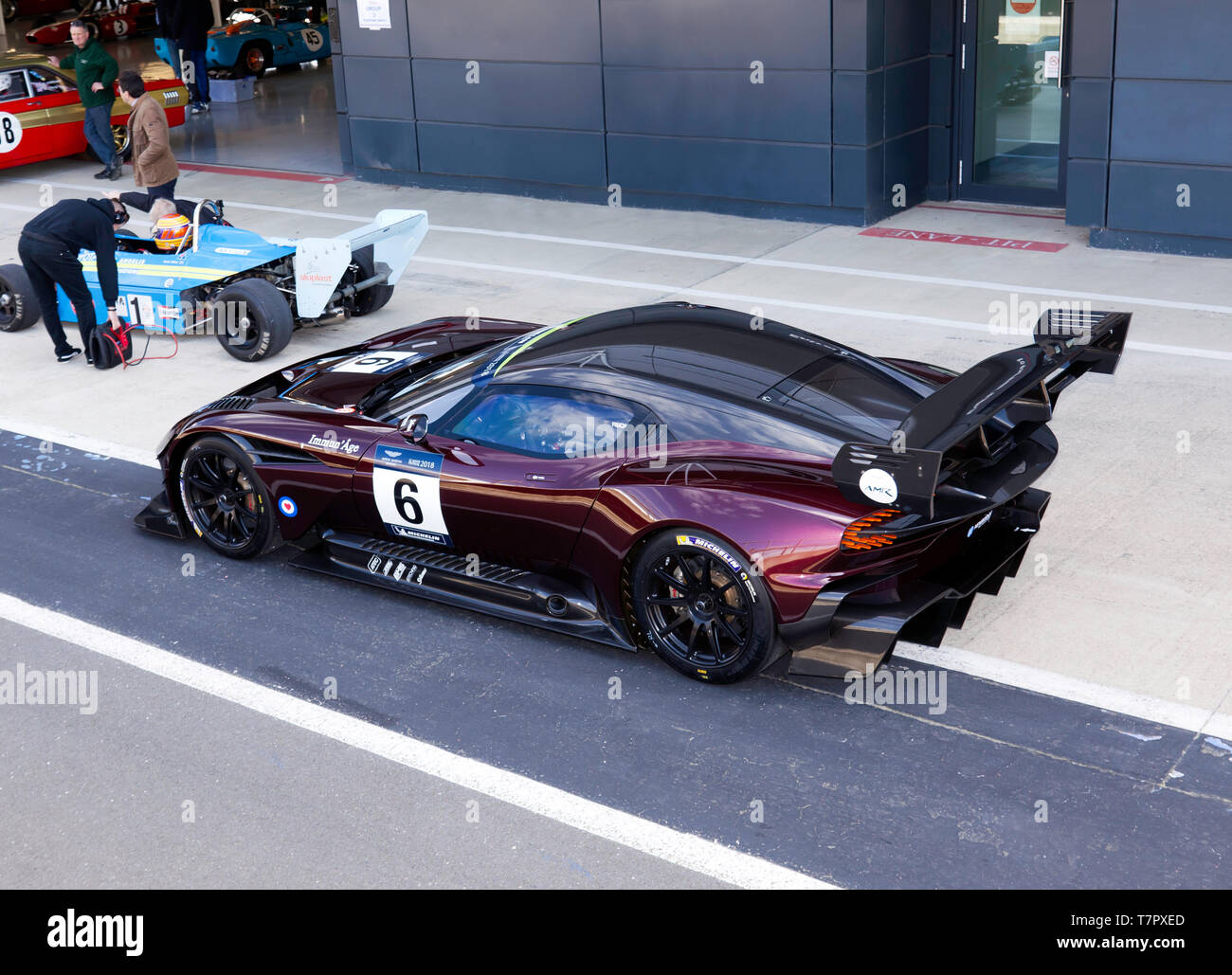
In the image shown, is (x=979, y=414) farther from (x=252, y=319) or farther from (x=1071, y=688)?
(x=252, y=319)

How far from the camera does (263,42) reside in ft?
88.4

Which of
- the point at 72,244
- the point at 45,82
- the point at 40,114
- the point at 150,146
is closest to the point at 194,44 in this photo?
the point at 45,82

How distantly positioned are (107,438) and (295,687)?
4022 mm

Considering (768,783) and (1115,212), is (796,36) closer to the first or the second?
(1115,212)

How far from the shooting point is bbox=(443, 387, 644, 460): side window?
5.82 m

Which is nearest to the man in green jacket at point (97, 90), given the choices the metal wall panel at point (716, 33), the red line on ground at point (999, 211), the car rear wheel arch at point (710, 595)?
the metal wall panel at point (716, 33)

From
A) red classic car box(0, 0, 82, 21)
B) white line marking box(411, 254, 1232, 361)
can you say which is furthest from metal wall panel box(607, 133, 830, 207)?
red classic car box(0, 0, 82, 21)

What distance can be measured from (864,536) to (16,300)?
9.12 meters

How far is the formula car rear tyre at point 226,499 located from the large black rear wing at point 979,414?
125 inches

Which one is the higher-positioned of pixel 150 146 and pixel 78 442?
pixel 150 146
